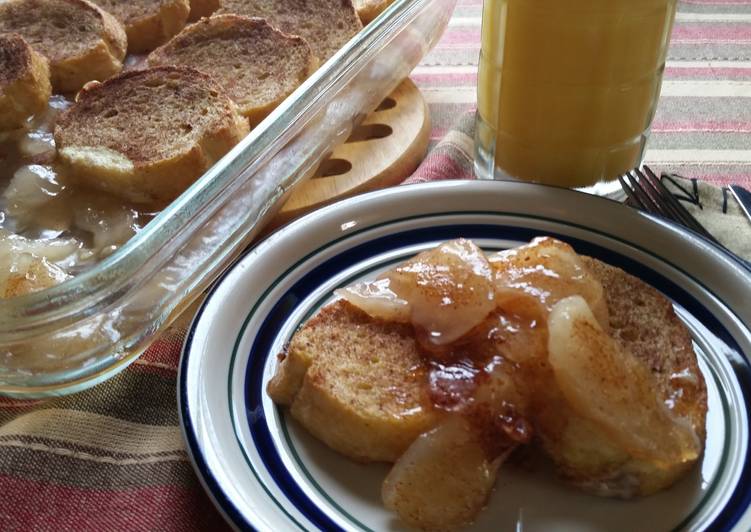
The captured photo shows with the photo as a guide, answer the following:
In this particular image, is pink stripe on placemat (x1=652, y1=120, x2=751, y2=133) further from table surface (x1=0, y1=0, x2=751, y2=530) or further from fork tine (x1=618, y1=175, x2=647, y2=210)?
fork tine (x1=618, y1=175, x2=647, y2=210)

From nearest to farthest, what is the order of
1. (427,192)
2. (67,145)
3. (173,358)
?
1. (173,358)
2. (427,192)
3. (67,145)

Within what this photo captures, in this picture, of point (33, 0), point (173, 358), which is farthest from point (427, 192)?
point (33, 0)

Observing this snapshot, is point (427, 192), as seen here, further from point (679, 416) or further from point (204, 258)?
point (679, 416)

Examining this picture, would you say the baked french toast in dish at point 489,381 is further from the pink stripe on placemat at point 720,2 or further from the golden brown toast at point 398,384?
the pink stripe on placemat at point 720,2

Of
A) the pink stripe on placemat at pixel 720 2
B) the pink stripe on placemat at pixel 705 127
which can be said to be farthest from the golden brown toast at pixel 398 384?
the pink stripe on placemat at pixel 720 2

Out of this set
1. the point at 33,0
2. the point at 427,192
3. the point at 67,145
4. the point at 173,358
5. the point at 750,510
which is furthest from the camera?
the point at 33,0

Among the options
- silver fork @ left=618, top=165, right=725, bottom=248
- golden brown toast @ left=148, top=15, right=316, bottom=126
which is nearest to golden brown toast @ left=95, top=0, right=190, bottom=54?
golden brown toast @ left=148, top=15, right=316, bottom=126
